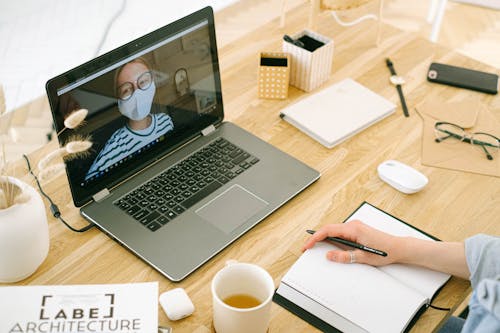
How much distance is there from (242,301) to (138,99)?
1.62 ft

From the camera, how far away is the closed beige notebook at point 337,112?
1434 millimetres

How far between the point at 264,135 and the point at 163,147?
0.27 metres

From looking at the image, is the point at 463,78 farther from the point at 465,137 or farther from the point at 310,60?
the point at 310,60

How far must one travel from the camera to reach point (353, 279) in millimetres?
1052

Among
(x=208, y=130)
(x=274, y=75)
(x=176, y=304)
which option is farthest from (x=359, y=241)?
(x=274, y=75)

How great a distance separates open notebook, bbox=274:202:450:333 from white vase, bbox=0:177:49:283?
1.50 ft

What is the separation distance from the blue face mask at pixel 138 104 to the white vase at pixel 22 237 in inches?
10.2

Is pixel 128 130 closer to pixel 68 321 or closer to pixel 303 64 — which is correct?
pixel 68 321

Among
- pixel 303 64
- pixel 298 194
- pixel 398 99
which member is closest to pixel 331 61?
pixel 303 64

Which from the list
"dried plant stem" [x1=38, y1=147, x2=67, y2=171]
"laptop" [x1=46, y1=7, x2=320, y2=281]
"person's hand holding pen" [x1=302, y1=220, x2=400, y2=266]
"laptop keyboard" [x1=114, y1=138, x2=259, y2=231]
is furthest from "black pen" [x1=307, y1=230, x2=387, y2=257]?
"dried plant stem" [x1=38, y1=147, x2=67, y2=171]

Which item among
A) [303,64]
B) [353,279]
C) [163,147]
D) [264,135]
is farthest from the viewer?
[303,64]

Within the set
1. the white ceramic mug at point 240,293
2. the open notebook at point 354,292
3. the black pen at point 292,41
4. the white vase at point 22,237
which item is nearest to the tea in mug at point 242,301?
the white ceramic mug at point 240,293

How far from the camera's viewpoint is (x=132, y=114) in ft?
3.92

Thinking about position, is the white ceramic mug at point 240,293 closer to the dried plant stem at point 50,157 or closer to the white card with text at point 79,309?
the white card with text at point 79,309
